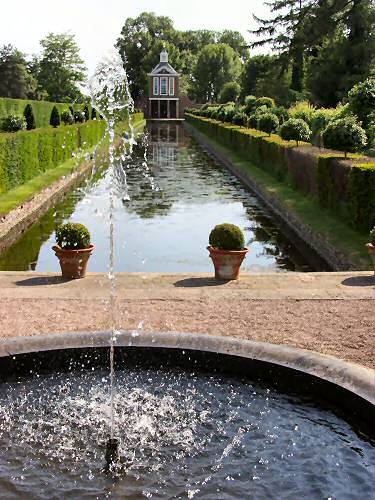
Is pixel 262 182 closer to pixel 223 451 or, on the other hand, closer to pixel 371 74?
pixel 223 451

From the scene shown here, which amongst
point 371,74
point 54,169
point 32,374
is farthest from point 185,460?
point 371,74

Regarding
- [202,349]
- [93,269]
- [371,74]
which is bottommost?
[93,269]

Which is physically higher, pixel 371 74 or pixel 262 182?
pixel 371 74

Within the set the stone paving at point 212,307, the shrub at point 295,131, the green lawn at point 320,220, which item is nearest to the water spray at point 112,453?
the stone paving at point 212,307

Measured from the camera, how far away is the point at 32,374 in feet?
18.1

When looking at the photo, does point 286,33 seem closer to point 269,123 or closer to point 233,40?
point 269,123

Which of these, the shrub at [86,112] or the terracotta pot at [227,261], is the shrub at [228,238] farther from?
the shrub at [86,112]

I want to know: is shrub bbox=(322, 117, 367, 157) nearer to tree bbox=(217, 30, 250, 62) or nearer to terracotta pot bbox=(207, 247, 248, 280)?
terracotta pot bbox=(207, 247, 248, 280)

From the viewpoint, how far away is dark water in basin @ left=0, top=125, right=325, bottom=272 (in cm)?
1164

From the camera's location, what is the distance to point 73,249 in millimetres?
9148

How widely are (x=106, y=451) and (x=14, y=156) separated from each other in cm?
1473

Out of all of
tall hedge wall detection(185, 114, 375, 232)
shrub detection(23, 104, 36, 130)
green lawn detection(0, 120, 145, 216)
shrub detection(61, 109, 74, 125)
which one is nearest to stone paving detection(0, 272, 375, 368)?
tall hedge wall detection(185, 114, 375, 232)

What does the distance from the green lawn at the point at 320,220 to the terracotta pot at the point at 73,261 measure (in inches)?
166

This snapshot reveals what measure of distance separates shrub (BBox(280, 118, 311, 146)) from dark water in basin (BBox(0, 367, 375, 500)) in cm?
1614
